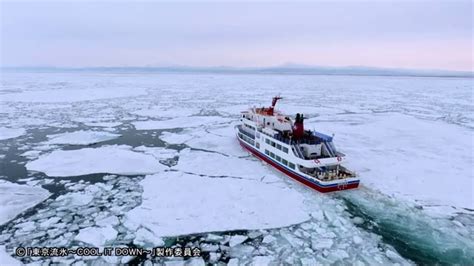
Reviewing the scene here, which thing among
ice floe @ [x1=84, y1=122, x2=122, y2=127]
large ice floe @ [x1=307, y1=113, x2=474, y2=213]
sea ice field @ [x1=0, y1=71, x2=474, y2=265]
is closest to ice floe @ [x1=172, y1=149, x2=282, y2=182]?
sea ice field @ [x1=0, y1=71, x2=474, y2=265]

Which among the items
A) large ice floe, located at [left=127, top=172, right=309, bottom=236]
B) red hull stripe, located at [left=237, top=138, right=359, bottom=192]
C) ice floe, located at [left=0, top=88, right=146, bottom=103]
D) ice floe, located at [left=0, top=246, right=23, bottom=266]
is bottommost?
ice floe, located at [left=0, top=246, right=23, bottom=266]

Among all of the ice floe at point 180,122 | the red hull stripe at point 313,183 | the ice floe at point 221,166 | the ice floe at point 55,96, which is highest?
the ice floe at point 55,96

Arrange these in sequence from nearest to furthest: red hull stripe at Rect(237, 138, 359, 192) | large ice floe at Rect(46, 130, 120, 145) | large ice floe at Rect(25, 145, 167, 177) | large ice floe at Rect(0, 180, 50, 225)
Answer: large ice floe at Rect(0, 180, 50, 225) < red hull stripe at Rect(237, 138, 359, 192) < large ice floe at Rect(25, 145, 167, 177) < large ice floe at Rect(46, 130, 120, 145)

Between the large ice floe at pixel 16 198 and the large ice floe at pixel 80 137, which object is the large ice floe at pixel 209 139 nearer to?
the large ice floe at pixel 80 137

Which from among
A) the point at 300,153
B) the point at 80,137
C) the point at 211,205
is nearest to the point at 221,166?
the point at 300,153

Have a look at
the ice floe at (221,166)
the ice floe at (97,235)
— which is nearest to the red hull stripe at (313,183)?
the ice floe at (221,166)

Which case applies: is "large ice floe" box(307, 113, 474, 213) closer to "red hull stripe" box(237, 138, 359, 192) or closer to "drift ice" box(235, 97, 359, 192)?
"red hull stripe" box(237, 138, 359, 192)

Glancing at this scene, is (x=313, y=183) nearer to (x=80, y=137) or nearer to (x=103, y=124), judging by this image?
(x=80, y=137)

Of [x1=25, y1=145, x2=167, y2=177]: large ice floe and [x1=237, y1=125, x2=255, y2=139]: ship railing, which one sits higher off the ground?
[x1=237, y1=125, x2=255, y2=139]: ship railing
